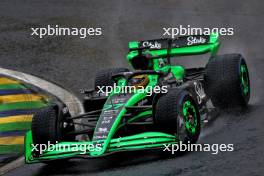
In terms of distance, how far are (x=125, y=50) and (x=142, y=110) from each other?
229 inches

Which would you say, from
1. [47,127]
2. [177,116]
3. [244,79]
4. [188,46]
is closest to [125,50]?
[188,46]

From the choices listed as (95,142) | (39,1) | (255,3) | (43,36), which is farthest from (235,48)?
(95,142)

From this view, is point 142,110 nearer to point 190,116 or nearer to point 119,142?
point 190,116

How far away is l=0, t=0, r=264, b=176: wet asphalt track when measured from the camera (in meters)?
7.57

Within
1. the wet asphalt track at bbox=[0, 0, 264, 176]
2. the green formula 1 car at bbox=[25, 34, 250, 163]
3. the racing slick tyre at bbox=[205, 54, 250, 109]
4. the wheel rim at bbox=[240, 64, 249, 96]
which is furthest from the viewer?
the wheel rim at bbox=[240, 64, 249, 96]

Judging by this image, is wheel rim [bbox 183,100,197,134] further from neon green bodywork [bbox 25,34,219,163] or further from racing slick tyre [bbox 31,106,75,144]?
racing slick tyre [bbox 31,106,75,144]

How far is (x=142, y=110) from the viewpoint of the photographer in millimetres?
8531

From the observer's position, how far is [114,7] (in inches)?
679

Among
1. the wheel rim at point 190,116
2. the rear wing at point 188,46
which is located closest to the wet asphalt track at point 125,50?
the wheel rim at point 190,116

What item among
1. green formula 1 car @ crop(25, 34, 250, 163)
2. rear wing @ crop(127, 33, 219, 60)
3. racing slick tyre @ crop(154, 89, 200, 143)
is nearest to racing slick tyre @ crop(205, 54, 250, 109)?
green formula 1 car @ crop(25, 34, 250, 163)

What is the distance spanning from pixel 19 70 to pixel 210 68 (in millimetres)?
4563

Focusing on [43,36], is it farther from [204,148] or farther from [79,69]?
[204,148]

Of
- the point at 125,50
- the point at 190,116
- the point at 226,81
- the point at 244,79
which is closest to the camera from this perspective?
the point at 190,116

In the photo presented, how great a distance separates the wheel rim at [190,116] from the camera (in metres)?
8.15
